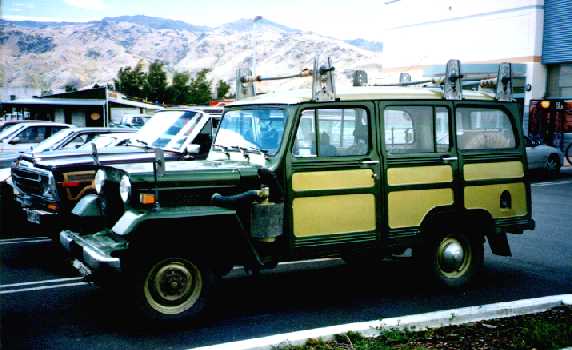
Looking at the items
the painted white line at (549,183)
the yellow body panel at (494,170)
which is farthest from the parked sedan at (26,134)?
the painted white line at (549,183)

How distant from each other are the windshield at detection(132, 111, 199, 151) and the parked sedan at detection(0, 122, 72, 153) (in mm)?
7151

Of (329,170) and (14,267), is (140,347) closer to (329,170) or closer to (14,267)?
(329,170)

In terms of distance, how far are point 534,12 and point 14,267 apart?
2615cm

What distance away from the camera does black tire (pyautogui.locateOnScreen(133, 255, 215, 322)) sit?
18.0ft

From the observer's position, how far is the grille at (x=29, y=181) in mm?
8766

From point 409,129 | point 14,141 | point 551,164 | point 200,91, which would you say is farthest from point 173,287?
point 200,91

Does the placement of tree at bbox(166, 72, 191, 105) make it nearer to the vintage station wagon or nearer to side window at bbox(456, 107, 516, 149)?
the vintage station wagon

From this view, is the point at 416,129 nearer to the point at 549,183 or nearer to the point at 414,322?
the point at 414,322

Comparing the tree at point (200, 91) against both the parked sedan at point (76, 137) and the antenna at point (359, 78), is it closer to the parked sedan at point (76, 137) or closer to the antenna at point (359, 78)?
the parked sedan at point (76, 137)

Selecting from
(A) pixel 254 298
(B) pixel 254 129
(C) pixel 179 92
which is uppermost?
(C) pixel 179 92

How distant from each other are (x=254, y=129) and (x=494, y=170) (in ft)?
9.51

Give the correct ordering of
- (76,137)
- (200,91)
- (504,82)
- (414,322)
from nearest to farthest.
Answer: (414,322)
(504,82)
(76,137)
(200,91)

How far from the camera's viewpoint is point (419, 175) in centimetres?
686

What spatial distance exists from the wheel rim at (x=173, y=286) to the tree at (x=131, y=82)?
57.9m
